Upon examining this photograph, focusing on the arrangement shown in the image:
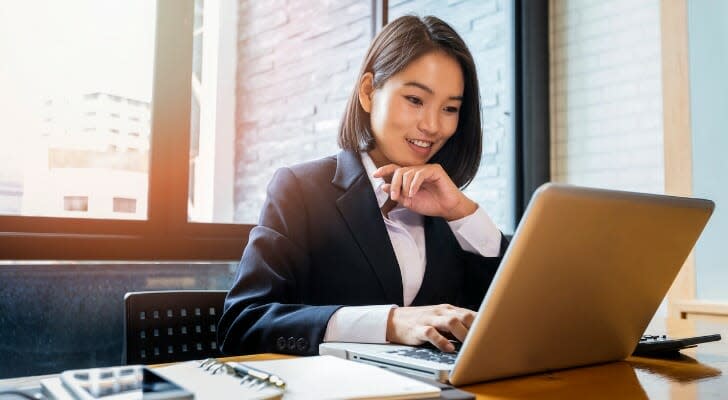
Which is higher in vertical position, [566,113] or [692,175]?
[566,113]

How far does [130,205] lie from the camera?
2.62 meters

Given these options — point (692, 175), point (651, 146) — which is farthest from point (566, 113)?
point (692, 175)

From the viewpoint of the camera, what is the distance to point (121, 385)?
1.86 feet

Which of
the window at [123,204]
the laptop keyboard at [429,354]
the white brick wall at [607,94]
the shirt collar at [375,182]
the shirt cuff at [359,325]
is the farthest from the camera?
the white brick wall at [607,94]

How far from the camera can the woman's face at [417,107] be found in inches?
57.8

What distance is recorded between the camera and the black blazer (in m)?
1.16

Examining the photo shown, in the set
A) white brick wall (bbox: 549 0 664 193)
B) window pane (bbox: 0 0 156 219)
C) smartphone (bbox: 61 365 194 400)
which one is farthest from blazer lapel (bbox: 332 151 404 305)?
white brick wall (bbox: 549 0 664 193)

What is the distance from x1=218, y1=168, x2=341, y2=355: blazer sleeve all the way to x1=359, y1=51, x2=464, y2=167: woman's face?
258 millimetres

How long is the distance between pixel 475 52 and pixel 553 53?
38cm

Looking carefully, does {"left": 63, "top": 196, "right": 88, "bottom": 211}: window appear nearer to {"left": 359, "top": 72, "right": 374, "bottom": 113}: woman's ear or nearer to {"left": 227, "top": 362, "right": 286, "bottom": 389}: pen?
{"left": 359, "top": 72, "right": 374, "bottom": 113}: woman's ear

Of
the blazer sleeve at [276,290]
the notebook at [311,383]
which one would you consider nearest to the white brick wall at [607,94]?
the blazer sleeve at [276,290]

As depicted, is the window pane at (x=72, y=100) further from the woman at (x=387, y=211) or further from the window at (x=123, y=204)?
the woman at (x=387, y=211)

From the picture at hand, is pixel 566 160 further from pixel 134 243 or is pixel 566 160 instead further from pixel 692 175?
pixel 134 243

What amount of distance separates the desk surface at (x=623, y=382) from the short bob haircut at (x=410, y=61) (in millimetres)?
724
